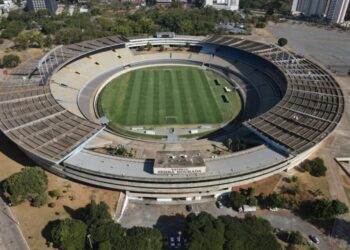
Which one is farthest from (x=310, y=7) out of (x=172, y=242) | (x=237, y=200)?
(x=172, y=242)

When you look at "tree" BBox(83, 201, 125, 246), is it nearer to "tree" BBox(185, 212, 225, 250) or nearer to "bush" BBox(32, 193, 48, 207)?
"bush" BBox(32, 193, 48, 207)

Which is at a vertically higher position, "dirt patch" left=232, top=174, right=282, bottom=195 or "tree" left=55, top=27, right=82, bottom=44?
"tree" left=55, top=27, right=82, bottom=44

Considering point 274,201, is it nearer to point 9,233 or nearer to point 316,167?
point 316,167

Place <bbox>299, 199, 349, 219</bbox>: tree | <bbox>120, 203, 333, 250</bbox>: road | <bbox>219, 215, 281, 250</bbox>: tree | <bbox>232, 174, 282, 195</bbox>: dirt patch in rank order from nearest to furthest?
1. <bbox>219, 215, 281, 250</bbox>: tree
2. <bbox>299, 199, 349, 219</bbox>: tree
3. <bbox>120, 203, 333, 250</bbox>: road
4. <bbox>232, 174, 282, 195</bbox>: dirt patch

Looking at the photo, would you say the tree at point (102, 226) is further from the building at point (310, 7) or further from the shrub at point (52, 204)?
the building at point (310, 7)

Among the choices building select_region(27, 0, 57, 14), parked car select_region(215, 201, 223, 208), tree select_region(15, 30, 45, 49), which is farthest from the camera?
building select_region(27, 0, 57, 14)

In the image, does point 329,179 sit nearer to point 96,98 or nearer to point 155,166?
point 155,166

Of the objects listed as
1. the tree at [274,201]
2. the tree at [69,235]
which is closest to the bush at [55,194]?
the tree at [69,235]

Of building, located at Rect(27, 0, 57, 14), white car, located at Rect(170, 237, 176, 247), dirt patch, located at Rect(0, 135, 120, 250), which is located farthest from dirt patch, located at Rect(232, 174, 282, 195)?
building, located at Rect(27, 0, 57, 14)
